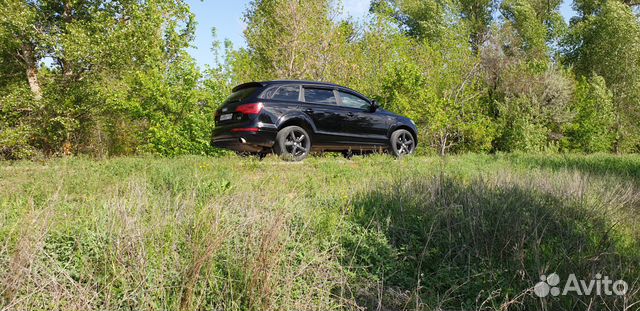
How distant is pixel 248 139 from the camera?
30.9 feet

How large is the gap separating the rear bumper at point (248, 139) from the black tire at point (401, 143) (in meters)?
3.35

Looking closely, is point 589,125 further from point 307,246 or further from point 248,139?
point 307,246

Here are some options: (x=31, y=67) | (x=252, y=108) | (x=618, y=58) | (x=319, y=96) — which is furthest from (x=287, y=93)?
(x=618, y=58)

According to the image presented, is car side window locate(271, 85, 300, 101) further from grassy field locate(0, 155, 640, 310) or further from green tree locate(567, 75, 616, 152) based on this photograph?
green tree locate(567, 75, 616, 152)

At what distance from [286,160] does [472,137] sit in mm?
13856

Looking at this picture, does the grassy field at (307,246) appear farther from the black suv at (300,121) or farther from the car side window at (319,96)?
the car side window at (319,96)

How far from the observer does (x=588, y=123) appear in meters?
23.0

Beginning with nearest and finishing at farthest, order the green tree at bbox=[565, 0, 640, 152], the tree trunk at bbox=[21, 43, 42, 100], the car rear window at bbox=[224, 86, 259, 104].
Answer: the car rear window at bbox=[224, 86, 259, 104]
the tree trunk at bbox=[21, 43, 42, 100]
the green tree at bbox=[565, 0, 640, 152]

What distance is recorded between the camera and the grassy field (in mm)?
3736

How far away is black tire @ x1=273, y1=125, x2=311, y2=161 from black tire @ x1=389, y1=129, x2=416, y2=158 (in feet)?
8.15

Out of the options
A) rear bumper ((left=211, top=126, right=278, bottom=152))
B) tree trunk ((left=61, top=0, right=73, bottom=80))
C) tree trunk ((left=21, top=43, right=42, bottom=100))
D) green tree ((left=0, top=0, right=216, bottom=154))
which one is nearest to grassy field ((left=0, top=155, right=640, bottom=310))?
rear bumper ((left=211, top=126, right=278, bottom=152))

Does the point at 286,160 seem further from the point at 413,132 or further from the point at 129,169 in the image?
the point at 413,132

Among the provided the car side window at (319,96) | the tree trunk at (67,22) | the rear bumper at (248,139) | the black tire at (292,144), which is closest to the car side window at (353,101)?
Result: the car side window at (319,96)

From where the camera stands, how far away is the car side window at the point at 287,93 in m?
9.90
